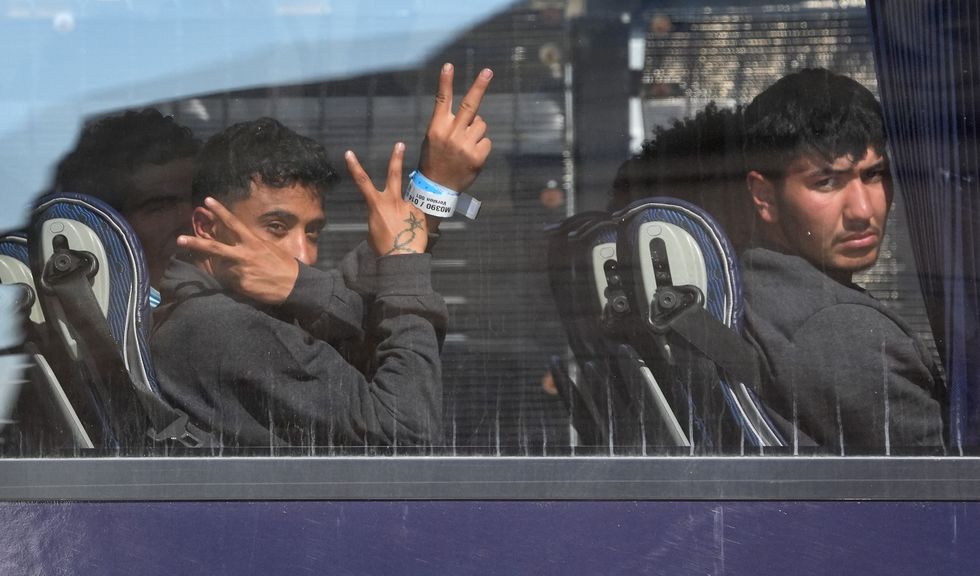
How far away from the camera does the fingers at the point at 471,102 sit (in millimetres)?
2098

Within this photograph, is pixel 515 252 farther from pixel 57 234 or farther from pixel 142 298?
pixel 57 234

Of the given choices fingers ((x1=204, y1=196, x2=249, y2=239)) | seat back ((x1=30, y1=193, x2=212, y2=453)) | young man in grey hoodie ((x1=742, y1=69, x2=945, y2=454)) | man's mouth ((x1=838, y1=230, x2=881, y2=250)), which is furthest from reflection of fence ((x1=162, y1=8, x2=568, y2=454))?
man's mouth ((x1=838, y1=230, x2=881, y2=250))

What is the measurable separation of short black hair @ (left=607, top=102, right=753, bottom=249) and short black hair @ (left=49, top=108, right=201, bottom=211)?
2.88ft

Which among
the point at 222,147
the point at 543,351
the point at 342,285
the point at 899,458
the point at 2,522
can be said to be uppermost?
the point at 222,147

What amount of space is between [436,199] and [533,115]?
0.83ft

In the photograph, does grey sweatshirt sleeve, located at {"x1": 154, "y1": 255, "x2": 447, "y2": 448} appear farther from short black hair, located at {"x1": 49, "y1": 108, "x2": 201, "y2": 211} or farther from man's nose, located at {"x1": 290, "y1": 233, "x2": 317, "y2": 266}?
short black hair, located at {"x1": 49, "y1": 108, "x2": 201, "y2": 211}

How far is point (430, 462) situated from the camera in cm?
211

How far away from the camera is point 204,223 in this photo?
6.98 ft

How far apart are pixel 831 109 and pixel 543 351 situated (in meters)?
0.74

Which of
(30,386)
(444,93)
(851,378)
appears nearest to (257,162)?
(444,93)

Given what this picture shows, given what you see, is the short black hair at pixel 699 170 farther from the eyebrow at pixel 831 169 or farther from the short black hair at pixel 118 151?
the short black hair at pixel 118 151

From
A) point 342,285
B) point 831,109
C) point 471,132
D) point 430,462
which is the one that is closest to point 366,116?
point 471,132

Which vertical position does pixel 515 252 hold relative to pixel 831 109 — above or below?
below

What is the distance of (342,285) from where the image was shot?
212cm
